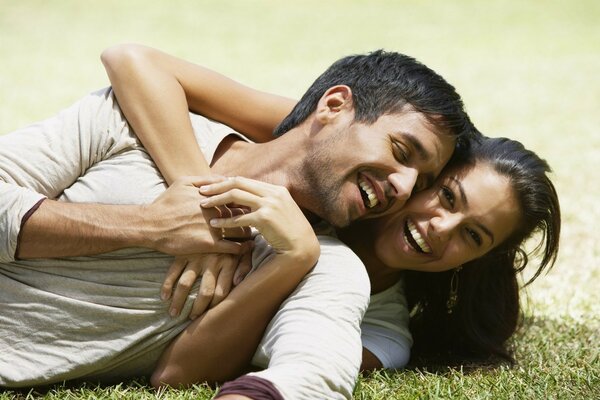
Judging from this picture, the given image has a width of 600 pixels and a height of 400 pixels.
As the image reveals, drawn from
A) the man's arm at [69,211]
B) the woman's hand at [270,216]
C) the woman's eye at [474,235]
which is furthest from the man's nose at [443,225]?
the man's arm at [69,211]

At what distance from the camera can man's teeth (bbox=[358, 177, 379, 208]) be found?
3.86 m

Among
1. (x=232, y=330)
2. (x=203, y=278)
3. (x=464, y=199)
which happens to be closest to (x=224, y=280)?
(x=203, y=278)

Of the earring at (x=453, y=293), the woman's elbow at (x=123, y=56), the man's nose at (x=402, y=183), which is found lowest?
the earring at (x=453, y=293)

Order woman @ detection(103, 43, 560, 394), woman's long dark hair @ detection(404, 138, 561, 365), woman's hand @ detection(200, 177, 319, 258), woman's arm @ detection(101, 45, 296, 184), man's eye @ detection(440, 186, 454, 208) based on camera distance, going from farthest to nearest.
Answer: woman's long dark hair @ detection(404, 138, 561, 365)
man's eye @ detection(440, 186, 454, 208)
woman @ detection(103, 43, 560, 394)
woman's arm @ detection(101, 45, 296, 184)
woman's hand @ detection(200, 177, 319, 258)

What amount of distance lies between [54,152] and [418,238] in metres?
1.65

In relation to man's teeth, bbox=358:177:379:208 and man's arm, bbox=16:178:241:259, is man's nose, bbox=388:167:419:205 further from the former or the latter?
man's arm, bbox=16:178:241:259

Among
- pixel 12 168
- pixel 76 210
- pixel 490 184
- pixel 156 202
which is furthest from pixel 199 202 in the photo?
pixel 490 184

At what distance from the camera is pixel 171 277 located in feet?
12.1

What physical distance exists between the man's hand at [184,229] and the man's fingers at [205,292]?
96mm

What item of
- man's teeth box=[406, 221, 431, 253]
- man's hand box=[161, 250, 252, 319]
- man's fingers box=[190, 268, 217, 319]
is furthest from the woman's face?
man's fingers box=[190, 268, 217, 319]

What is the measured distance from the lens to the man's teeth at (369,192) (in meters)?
3.86

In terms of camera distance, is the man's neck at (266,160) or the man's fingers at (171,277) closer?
the man's fingers at (171,277)

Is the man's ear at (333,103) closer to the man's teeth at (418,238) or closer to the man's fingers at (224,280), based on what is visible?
the man's teeth at (418,238)

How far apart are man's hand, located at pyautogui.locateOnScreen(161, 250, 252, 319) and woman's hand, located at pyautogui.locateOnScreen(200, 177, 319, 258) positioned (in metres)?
0.16
